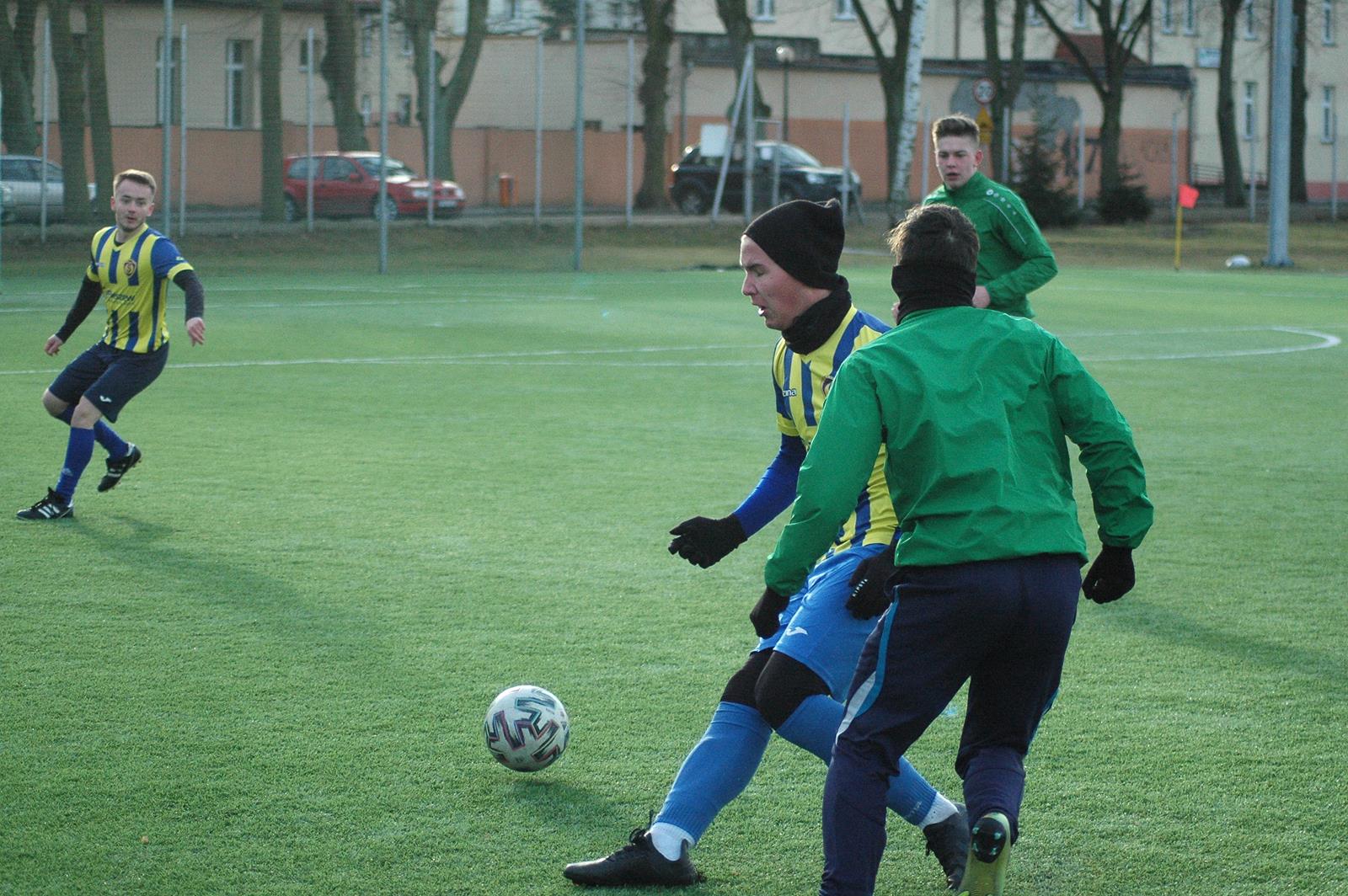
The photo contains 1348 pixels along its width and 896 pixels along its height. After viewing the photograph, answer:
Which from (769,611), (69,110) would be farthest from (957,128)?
(69,110)

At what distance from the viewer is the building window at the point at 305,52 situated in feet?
109

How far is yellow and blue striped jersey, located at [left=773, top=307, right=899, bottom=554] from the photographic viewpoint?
413 cm

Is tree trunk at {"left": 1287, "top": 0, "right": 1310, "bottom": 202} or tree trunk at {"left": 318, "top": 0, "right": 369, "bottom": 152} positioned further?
tree trunk at {"left": 1287, "top": 0, "right": 1310, "bottom": 202}

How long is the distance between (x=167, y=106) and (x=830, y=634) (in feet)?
87.7

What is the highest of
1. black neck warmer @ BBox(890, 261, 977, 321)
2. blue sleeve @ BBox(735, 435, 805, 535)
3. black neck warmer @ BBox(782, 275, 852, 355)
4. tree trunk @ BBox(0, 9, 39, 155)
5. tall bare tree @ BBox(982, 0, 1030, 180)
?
tall bare tree @ BBox(982, 0, 1030, 180)

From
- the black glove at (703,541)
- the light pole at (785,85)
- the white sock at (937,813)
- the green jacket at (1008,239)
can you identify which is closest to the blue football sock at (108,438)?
the green jacket at (1008,239)

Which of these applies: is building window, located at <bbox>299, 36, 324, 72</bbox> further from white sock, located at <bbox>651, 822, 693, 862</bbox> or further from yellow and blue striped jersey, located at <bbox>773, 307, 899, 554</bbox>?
white sock, located at <bbox>651, 822, 693, 862</bbox>

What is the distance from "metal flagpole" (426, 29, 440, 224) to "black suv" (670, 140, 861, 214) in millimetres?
8955

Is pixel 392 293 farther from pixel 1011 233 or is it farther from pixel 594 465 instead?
pixel 1011 233

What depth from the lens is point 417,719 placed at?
5.38 meters

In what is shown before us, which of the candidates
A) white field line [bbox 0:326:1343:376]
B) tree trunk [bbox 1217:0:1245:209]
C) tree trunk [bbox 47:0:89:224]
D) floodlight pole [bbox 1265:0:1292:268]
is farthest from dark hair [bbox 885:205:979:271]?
tree trunk [bbox 1217:0:1245:209]

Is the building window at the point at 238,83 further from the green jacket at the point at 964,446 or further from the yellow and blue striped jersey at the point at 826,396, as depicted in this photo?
the green jacket at the point at 964,446

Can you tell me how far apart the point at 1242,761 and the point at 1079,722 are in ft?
1.84

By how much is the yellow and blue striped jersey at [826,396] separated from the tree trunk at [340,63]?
98.2 ft
